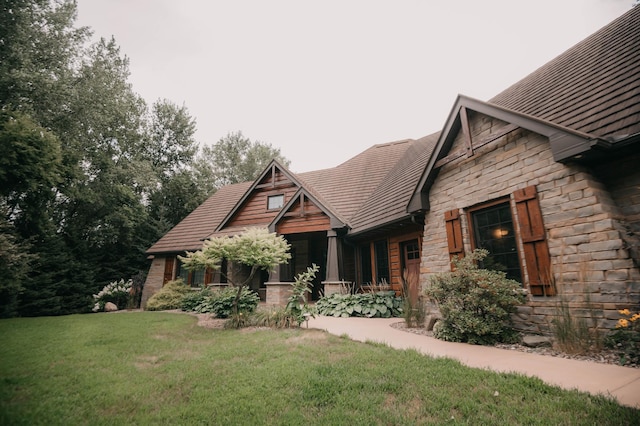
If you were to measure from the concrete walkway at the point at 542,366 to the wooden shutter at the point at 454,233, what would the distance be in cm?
210

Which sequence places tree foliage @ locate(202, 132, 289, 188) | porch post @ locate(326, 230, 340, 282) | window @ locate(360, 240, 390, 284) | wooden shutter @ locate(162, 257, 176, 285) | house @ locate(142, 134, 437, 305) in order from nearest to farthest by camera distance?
house @ locate(142, 134, 437, 305)
window @ locate(360, 240, 390, 284)
porch post @ locate(326, 230, 340, 282)
wooden shutter @ locate(162, 257, 176, 285)
tree foliage @ locate(202, 132, 289, 188)

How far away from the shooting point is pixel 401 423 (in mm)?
2316

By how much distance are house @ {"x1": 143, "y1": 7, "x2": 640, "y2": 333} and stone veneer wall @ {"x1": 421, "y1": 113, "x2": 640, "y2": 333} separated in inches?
0.7

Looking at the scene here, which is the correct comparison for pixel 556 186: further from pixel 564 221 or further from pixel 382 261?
pixel 382 261

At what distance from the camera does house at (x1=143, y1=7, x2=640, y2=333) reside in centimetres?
412

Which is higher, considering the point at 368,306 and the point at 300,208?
the point at 300,208

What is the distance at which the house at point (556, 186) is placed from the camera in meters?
4.09

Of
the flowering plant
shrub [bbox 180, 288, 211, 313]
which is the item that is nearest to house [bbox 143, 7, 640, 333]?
shrub [bbox 180, 288, 211, 313]

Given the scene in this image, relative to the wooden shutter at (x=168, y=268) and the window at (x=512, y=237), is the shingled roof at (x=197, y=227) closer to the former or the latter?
the wooden shutter at (x=168, y=268)

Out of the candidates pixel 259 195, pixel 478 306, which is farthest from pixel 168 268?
pixel 478 306

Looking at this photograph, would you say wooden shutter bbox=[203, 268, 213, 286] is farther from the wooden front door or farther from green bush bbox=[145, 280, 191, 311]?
the wooden front door

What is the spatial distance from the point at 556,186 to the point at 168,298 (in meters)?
14.0

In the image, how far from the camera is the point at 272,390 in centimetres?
303

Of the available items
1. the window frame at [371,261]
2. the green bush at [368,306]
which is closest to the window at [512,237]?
the green bush at [368,306]
